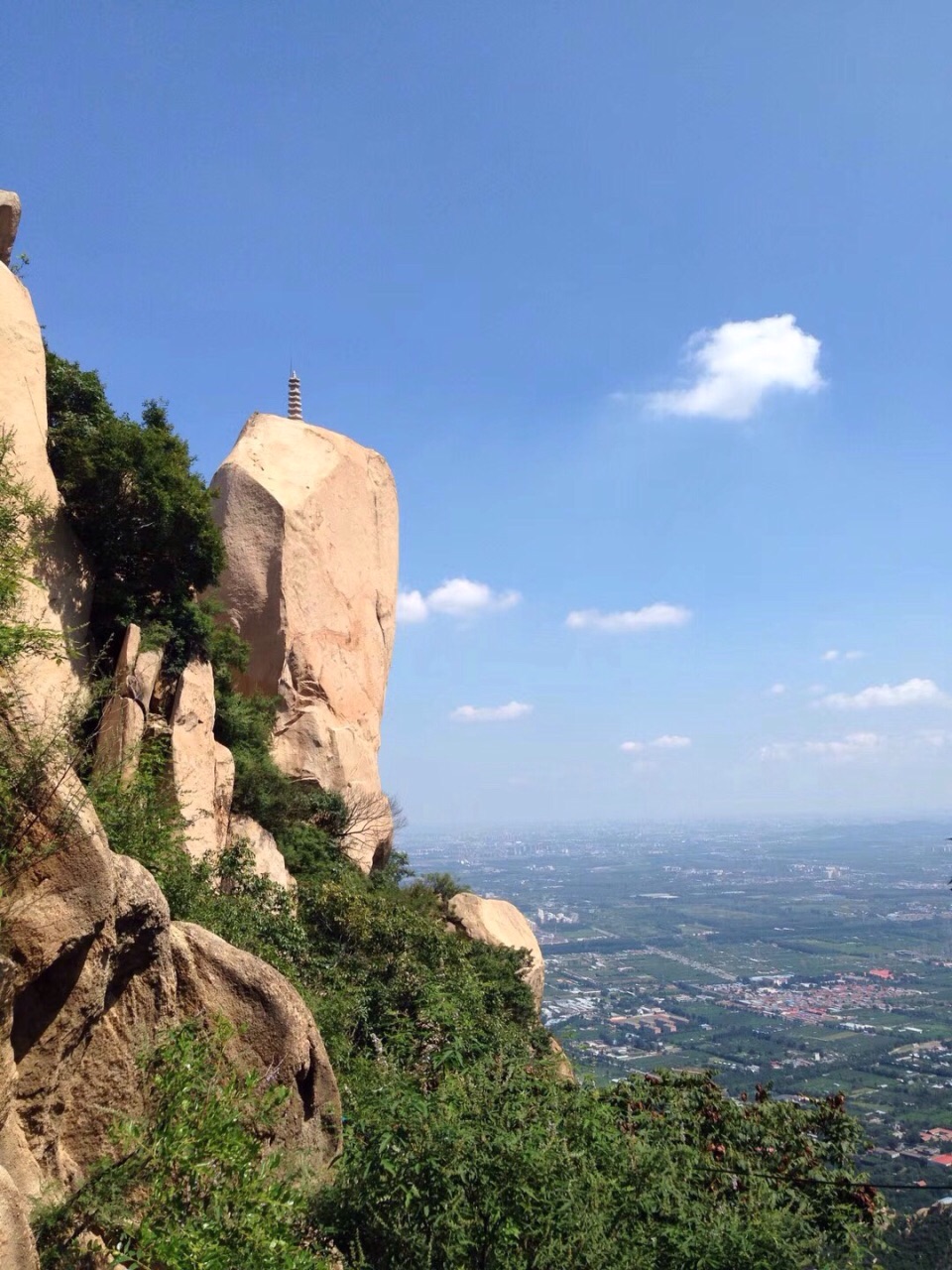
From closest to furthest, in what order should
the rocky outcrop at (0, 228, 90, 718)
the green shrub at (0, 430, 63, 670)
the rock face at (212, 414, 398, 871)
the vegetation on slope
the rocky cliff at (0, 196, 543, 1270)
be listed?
the vegetation on slope < the rocky cliff at (0, 196, 543, 1270) < the green shrub at (0, 430, 63, 670) < the rocky outcrop at (0, 228, 90, 718) < the rock face at (212, 414, 398, 871)

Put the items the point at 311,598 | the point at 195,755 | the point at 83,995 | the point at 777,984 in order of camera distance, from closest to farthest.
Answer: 1. the point at 83,995
2. the point at 195,755
3. the point at 311,598
4. the point at 777,984

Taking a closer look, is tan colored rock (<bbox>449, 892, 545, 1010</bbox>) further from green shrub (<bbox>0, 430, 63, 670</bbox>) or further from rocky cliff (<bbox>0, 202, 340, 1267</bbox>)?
green shrub (<bbox>0, 430, 63, 670</bbox>)

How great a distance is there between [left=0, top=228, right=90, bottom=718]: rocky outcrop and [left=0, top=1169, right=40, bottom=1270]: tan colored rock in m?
9.62

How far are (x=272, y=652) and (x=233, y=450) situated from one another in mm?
5703

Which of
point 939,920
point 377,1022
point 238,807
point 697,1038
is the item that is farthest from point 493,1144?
point 939,920

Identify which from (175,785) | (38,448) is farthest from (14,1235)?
(38,448)

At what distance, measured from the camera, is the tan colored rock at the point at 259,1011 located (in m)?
7.30

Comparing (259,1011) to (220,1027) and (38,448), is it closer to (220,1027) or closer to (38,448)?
(220,1027)

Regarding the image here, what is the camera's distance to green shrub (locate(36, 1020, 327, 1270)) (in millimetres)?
4551

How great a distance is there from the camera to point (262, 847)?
16.0 meters

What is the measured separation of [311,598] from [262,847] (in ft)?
23.6

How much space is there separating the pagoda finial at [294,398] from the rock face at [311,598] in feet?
6.46

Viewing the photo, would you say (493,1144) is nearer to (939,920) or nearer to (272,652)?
(272,652)

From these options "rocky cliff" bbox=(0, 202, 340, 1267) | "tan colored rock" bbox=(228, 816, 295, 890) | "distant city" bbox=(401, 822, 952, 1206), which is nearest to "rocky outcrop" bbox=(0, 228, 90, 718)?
"tan colored rock" bbox=(228, 816, 295, 890)
